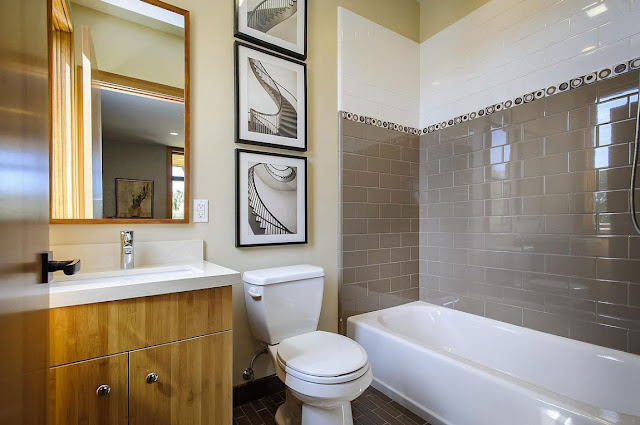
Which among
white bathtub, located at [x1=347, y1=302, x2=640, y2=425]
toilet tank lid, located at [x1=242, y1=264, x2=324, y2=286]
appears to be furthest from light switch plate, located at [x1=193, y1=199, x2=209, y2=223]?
white bathtub, located at [x1=347, y1=302, x2=640, y2=425]

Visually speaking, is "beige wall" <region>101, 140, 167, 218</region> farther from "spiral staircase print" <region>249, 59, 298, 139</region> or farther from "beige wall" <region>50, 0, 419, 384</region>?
"spiral staircase print" <region>249, 59, 298, 139</region>

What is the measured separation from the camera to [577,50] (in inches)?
71.7

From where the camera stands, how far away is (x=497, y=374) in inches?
56.3

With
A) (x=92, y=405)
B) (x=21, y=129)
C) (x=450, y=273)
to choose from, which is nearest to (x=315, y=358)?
(x=92, y=405)

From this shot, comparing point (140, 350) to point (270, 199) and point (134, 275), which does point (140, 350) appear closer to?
point (134, 275)

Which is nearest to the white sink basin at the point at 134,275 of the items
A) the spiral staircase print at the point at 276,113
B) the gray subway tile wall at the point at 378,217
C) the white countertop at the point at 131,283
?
the white countertop at the point at 131,283

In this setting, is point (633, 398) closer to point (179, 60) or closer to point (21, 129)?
point (21, 129)

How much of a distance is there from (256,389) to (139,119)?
1690 millimetres

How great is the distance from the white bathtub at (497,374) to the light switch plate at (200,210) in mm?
1244

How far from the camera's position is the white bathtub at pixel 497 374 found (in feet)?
4.24

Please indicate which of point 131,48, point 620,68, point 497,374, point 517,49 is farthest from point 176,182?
point 620,68

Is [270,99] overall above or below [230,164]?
above

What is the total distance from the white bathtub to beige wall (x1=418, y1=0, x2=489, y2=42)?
2.29m

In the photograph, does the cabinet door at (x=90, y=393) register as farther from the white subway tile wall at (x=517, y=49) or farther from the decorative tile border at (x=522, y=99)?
the white subway tile wall at (x=517, y=49)
